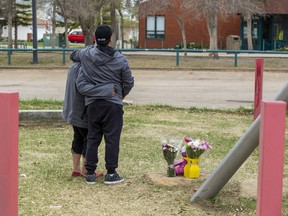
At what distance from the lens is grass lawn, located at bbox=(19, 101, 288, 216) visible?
5.30 metres

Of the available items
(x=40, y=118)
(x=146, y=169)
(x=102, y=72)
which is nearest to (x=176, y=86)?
(x=40, y=118)

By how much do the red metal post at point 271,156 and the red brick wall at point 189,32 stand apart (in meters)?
42.9

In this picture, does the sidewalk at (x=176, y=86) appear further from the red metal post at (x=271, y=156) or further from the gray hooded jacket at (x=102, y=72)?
the red metal post at (x=271, y=156)

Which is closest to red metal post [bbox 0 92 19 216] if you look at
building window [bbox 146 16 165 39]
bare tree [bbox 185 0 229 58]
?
bare tree [bbox 185 0 229 58]

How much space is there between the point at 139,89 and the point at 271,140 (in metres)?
14.2

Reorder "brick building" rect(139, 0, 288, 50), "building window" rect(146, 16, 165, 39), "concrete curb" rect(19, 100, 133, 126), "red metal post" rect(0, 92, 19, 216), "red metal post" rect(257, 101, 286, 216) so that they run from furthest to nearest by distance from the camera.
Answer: "building window" rect(146, 16, 165, 39), "brick building" rect(139, 0, 288, 50), "concrete curb" rect(19, 100, 133, 126), "red metal post" rect(0, 92, 19, 216), "red metal post" rect(257, 101, 286, 216)

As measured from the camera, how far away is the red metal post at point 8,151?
3494mm

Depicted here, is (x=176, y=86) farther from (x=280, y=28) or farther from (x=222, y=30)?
(x=222, y=30)

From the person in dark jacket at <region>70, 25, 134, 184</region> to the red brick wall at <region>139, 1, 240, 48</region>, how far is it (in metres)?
40.5

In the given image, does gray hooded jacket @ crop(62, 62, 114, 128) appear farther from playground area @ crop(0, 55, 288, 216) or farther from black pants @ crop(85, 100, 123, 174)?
playground area @ crop(0, 55, 288, 216)

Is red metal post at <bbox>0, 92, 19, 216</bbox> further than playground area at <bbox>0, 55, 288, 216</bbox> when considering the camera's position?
No

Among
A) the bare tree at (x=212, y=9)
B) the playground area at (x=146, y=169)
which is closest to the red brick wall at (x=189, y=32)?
the bare tree at (x=212, y=9)

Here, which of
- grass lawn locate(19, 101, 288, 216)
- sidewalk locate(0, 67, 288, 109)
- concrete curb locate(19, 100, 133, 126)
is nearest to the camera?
grass lawn locate(19, 101, 288, 216)

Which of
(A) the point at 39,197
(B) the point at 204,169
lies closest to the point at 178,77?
(B) the point at 204,169
